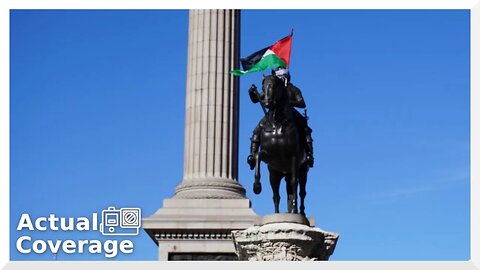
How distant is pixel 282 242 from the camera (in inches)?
764

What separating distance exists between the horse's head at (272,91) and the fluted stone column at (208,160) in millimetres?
15136

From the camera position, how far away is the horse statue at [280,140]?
20516mm

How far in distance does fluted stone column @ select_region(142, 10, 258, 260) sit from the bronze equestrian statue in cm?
1437

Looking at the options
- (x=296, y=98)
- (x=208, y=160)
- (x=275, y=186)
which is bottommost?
(x=275, y=186)

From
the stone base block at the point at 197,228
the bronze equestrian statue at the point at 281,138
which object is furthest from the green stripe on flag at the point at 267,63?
the stone base block at the point at 197,228

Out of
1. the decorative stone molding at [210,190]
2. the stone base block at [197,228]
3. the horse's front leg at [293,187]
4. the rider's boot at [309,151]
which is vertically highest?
the decorative stone molding at [210,190]

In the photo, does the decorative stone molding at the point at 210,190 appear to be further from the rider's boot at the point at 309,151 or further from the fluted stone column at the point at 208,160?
the rider's boot at the point at 309,151

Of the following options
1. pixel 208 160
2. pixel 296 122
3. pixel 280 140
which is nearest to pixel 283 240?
pixel 280 140

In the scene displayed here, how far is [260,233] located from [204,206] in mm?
17165

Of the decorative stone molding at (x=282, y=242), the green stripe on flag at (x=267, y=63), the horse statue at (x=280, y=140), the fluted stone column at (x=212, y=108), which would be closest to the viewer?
the decorative stone molding at (x=282, y=242)

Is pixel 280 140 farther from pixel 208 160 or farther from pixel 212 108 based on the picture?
pixel 212 108

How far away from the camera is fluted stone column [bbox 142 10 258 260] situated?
118ft

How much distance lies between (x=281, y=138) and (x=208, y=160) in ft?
58.6

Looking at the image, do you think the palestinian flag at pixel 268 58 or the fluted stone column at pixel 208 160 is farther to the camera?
the fluted stone column at pixel 208 160
